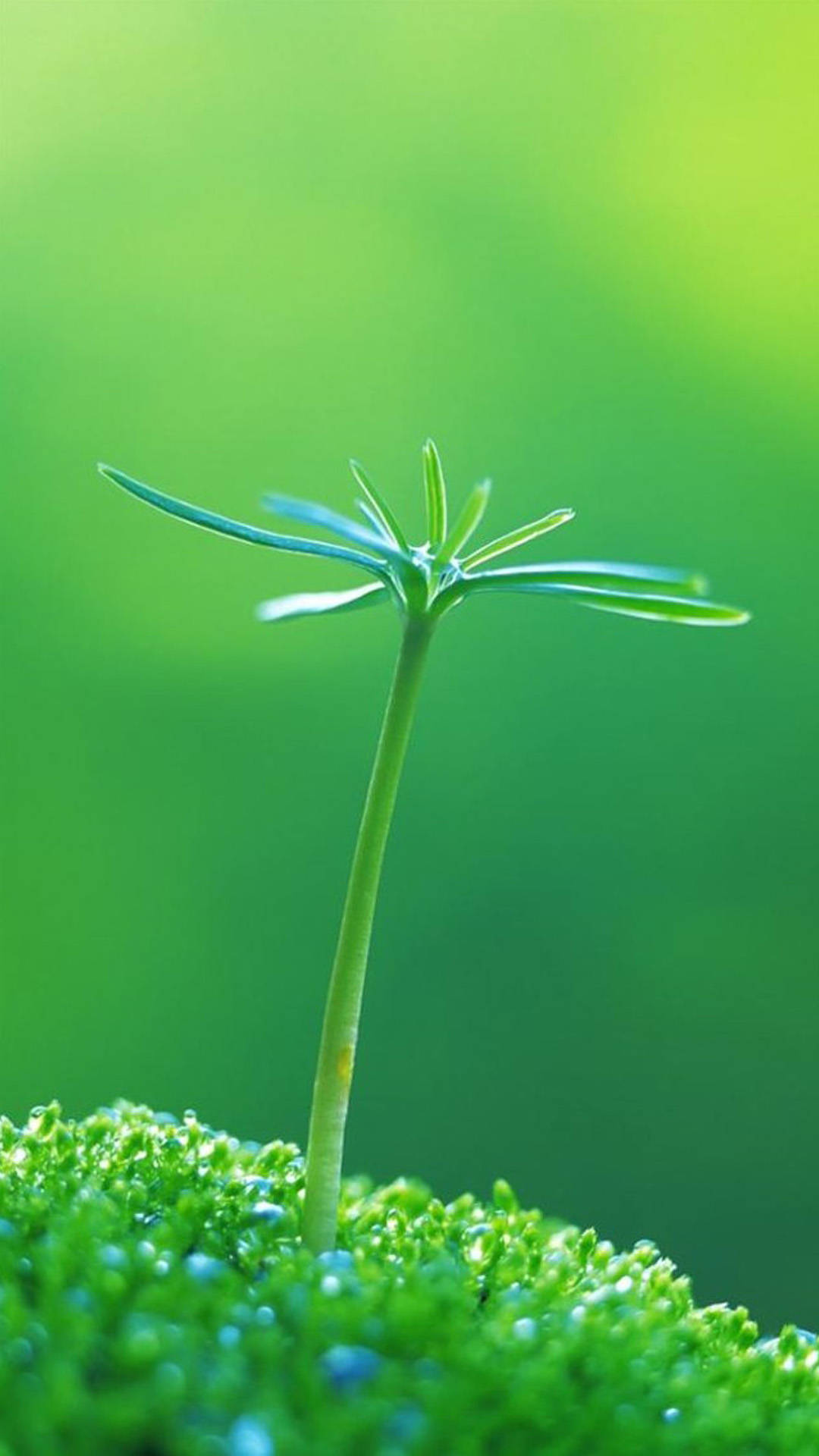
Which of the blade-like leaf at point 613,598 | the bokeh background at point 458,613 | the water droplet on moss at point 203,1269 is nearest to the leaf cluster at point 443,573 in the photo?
the blade-like leaf at point 613,598

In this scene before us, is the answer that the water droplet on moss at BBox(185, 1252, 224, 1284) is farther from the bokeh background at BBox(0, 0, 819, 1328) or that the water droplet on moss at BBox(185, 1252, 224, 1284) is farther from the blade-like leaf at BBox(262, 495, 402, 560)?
the bokeh background at BBox(0, 0, 819, 1328)

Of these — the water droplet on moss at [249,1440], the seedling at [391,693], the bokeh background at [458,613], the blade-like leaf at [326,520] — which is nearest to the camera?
the water droplet on moss at [249,1440]

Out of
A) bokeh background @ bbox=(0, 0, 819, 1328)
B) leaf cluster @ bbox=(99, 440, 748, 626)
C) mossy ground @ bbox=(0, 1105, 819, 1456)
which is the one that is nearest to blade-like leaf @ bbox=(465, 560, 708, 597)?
leaf cluster @ bbox=(99, 440, 748, 626)

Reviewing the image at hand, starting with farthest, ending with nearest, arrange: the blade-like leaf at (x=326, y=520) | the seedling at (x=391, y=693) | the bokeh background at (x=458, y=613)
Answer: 1. the bokeh background at (x=458, y=613)
2. the seedling at (x=391, y=693)
3. the blade-like leaf at (x=326, y=520)

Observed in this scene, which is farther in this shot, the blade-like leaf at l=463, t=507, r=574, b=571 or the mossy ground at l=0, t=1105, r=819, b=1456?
the blade-like leaf at l=463, t=507, r=574, b=571

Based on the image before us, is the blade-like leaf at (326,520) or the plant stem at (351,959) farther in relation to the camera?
the plant stem at (351,959)

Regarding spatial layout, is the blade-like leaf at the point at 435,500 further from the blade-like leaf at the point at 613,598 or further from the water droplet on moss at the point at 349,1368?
the water droplet on moss at the point at 349,1368
